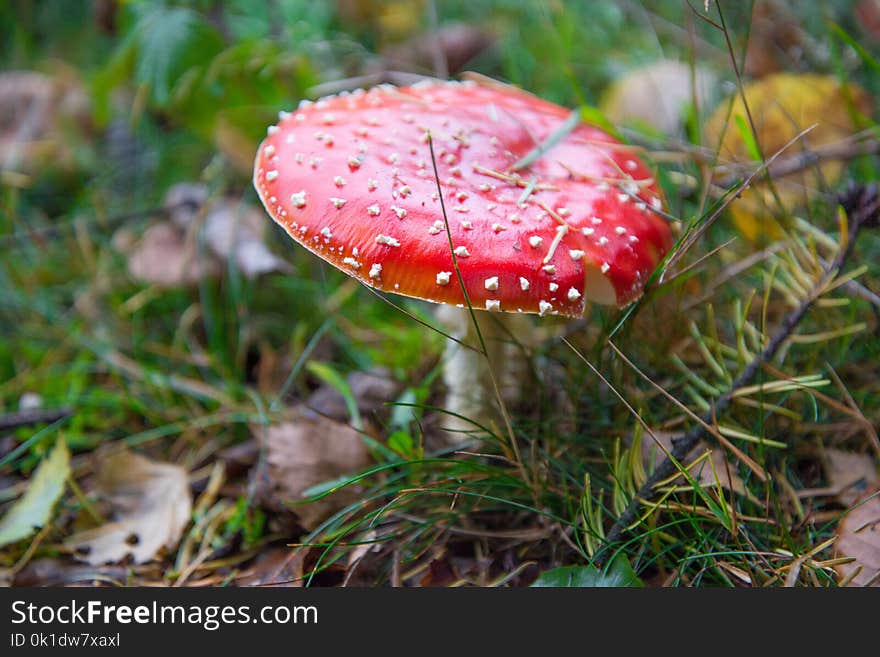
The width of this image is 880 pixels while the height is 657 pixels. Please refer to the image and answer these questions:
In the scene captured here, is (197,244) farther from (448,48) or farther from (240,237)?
(448,48)

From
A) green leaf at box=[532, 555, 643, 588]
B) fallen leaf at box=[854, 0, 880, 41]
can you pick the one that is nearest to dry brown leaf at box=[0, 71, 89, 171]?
green leaf at box=[532, 555, 643, 588]

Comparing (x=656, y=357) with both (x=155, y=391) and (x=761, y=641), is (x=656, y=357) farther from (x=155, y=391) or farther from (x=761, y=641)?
(x=155, y=391)

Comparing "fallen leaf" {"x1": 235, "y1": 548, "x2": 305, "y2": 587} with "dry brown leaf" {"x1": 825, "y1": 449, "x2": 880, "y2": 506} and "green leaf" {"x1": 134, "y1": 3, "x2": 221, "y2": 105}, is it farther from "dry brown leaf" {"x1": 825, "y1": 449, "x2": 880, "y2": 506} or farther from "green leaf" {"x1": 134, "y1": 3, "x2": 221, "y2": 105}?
"green leaf" {"x1": 134, "y1": 3, "x2": 221, "y2": 105}

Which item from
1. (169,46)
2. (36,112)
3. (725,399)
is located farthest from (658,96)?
(36,112)

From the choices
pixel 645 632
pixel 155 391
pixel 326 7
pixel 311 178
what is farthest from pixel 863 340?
pixel 326 7

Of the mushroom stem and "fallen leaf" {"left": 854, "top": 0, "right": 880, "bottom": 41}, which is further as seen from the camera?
"fallen leaf" {"left": 854, "top": 0, "right": 880, "bottom": 41}

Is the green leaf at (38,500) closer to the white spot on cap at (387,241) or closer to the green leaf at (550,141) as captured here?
the white spot on cap at (387,241)

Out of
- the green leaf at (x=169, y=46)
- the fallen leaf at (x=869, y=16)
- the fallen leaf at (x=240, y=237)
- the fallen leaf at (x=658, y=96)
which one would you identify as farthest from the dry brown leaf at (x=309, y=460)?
the fallen leaf at (x=869, y=16)

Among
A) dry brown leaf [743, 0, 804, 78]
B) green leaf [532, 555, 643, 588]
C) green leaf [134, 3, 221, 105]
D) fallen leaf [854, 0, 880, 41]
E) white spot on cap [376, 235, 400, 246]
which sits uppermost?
fallen leaf [854, 0, 880, 41]
